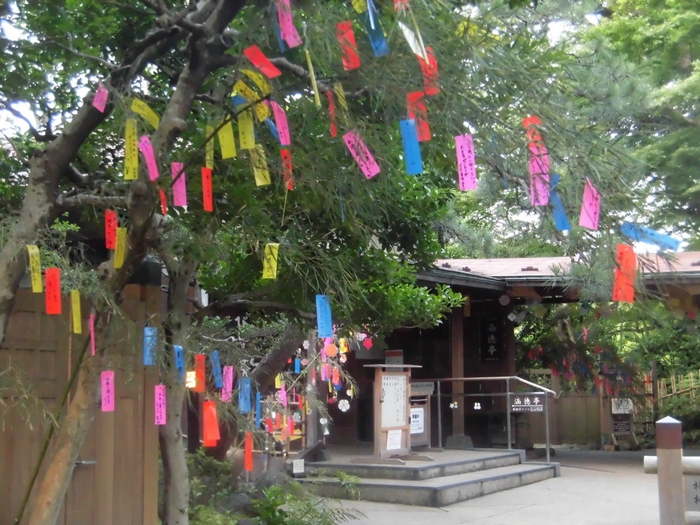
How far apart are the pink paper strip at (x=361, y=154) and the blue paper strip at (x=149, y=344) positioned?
4.99 feet

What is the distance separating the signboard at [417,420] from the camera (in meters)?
12.8

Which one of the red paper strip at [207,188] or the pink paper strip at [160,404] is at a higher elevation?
the red paper strip at [207,188]

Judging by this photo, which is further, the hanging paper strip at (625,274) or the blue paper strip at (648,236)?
the blue paper strip at (648,236)

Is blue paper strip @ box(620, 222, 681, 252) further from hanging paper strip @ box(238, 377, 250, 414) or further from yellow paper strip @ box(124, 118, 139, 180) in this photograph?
hanging paper strip @ box(238, 377, 250, 414)

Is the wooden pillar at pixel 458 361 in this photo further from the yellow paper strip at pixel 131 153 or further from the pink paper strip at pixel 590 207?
the yellow paper strip at pixel 131 153

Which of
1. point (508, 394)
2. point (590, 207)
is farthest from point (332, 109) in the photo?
point (508, 394)

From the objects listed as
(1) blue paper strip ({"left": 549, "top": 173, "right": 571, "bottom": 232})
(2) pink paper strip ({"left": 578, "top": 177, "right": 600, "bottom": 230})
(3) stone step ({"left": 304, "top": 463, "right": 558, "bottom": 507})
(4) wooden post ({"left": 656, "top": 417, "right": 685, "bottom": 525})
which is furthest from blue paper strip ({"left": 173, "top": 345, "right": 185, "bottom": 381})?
(3) stone step ({"left": 304, "top": 463, "right": 558, "bottom": 507})

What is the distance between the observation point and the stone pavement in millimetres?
8961

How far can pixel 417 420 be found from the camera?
42.5ft

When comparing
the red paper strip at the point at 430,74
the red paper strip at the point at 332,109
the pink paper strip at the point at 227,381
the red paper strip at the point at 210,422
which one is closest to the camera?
the red paper strip at the point at 430,74

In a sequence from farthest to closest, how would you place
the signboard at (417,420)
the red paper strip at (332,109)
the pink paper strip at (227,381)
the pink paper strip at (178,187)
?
the signboard at (417,420)
the pink paper strip at (227,381)
the red paper strip at (332,109)
the pink paper strip at (178,187)

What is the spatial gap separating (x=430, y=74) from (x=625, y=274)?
135 cm

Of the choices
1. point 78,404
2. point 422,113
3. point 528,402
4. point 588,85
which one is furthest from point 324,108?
point 528,402

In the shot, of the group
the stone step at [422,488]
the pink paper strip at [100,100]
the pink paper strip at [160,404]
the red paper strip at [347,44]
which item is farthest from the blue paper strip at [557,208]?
the stone step at [422,488]
